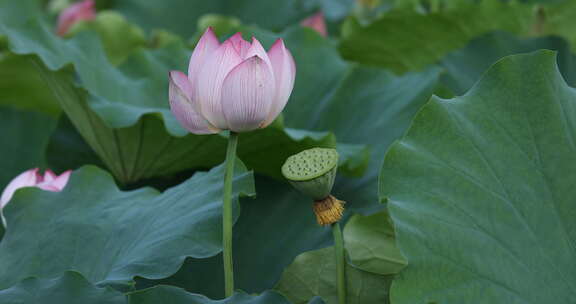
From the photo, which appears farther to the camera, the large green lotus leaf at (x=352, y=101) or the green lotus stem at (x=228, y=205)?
the large green lotus leaf at (x=352, y=101)

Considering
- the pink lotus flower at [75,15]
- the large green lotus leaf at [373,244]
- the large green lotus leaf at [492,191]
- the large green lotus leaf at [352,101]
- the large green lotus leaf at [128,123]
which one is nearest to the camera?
the large green lotus leaf at [492,191]

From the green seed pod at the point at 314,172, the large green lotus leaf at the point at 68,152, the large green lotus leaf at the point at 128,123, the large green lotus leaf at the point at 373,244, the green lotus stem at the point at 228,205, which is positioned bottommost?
the large green lotus leaf at the point at 68,152

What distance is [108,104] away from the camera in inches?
57.1

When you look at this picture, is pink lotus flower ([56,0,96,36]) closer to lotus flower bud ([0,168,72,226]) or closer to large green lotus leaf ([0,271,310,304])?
lotus flower bud ([0,168,72,226])

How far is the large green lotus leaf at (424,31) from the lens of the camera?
1.98 meters

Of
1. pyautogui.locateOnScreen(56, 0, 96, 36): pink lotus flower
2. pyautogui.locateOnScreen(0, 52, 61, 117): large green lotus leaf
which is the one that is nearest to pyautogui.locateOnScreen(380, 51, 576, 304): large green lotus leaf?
pyautogui.locateOnScreen(0, 52, 61, 117): large green lotus leaf

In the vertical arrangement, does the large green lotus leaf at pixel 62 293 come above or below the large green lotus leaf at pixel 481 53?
above

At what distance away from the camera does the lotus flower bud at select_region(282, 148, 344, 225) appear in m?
0.91

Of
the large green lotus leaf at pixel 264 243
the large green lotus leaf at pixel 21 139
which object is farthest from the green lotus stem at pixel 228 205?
the large green lotus leaf at pixel 21 139

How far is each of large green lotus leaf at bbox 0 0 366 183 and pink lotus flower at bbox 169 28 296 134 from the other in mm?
430

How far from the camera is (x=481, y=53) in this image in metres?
1.83

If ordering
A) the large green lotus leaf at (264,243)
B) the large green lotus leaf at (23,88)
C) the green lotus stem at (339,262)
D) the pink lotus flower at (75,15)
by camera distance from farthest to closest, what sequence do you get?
1. the pink lotus flower at (75,15)
2. the large green lotus leaf at (23,88)
3. the large green lotus leaf at (264,243)
4. the green lotus stem at (339,262)

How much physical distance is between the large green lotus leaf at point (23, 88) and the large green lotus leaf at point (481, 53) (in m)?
0.96

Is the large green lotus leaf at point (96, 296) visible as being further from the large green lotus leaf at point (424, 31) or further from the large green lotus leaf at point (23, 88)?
the large green lotus leaf at point (424, 31)
